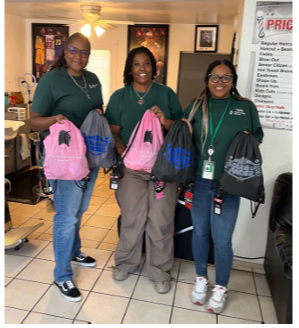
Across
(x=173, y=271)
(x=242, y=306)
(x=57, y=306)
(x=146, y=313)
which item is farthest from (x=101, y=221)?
(x=242, y=306)

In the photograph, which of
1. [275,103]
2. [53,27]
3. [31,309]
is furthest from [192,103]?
[53,27]

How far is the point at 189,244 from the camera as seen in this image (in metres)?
2.54

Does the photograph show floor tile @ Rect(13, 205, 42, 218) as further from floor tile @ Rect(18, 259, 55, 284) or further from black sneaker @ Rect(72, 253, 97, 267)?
black sneaker @ Rect(72, 253, 97, 267)

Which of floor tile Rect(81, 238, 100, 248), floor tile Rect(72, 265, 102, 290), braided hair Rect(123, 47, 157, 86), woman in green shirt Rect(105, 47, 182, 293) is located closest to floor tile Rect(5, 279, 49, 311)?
floor tile Rect(72, 265, 102, 290)

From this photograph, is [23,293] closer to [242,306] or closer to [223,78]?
[242,306]

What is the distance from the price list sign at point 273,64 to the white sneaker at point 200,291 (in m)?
1.19

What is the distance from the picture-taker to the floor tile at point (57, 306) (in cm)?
200

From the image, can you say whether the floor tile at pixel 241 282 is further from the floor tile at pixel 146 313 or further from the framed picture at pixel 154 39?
the framed picture at pixel 154 39

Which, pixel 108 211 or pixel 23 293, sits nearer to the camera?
pixel 23 293

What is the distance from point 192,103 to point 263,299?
1426mm

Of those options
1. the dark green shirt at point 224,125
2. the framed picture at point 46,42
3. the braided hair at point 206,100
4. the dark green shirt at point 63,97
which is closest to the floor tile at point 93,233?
the dark green shirt at point 63,97

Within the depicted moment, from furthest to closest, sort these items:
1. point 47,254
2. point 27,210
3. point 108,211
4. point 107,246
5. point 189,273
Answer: point 108,211 < point 27,210 < point 107,246 < point 47,254 < point 189,273

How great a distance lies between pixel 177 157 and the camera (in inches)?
75.0

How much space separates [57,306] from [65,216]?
1.87 ft
